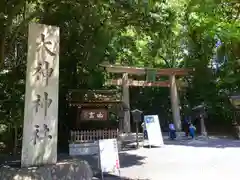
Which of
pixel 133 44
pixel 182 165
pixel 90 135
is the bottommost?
pixel 182 165

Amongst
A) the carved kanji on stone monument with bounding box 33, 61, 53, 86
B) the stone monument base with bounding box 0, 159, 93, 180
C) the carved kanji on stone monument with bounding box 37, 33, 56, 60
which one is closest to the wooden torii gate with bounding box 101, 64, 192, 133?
the carved kanji on stone monument with bounding box 37, 33, 56, 60

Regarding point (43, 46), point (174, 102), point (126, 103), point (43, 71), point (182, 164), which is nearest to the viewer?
point (43, 71)

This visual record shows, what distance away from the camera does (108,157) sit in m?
7.09

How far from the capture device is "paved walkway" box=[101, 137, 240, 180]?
7333 mm

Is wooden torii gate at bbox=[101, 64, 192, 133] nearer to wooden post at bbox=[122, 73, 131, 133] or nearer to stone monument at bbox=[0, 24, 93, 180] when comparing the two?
wooden post at bbox=[122, 73, 131, 133]

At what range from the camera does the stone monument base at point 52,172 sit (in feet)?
16.4

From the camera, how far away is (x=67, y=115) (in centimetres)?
1419

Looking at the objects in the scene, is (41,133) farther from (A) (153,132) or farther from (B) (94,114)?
(A) (153,132)

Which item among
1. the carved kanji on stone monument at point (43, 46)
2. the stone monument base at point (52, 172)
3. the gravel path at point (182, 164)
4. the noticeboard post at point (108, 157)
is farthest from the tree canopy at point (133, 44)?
the gravel path at point (182, 164)

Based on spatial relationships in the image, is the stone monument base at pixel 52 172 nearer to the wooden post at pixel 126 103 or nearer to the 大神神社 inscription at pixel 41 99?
the 大神神社 inscription at pixel 41 99

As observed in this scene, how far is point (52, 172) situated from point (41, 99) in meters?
1.50

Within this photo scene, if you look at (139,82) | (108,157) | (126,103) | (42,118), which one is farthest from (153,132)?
(42,118)

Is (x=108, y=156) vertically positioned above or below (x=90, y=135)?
below

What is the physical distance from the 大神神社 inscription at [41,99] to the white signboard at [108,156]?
158 centimetres
